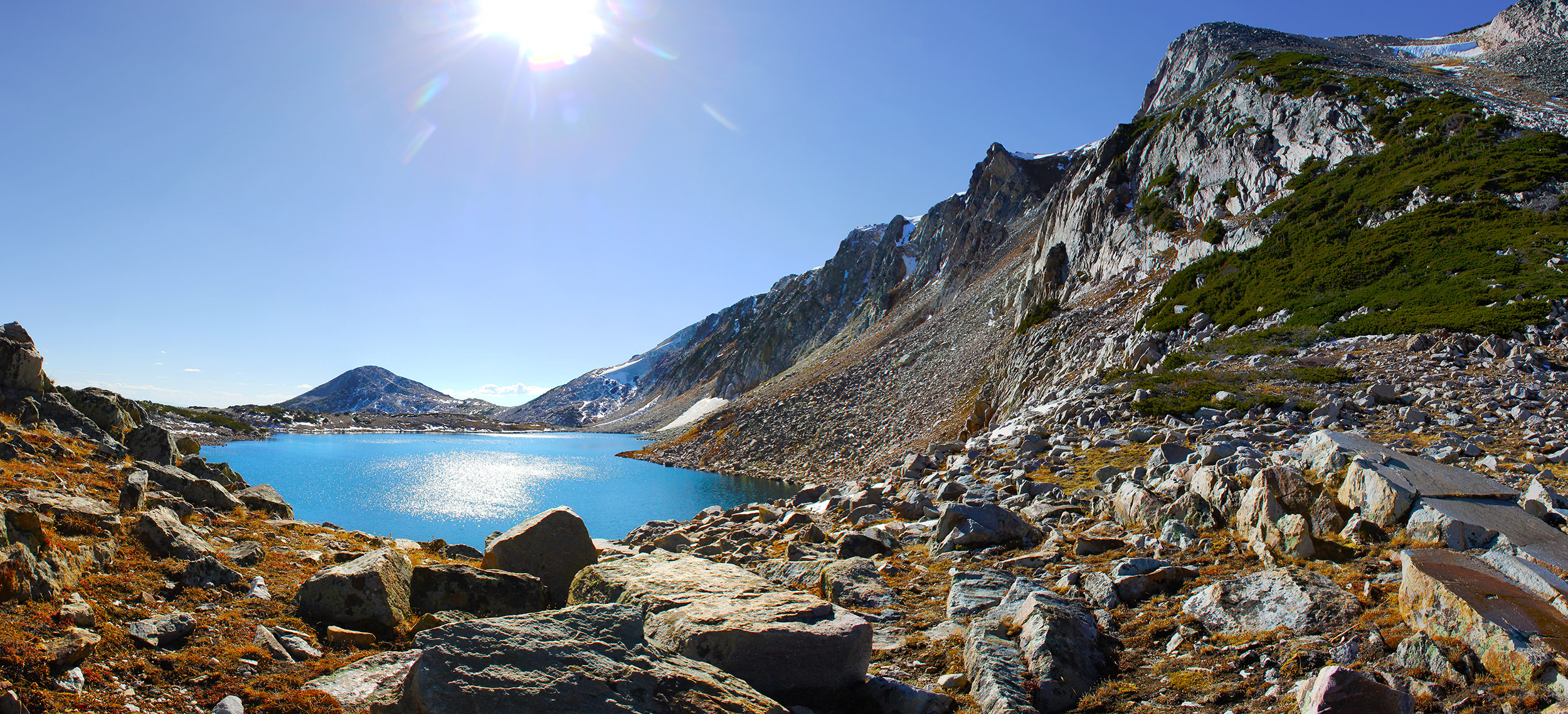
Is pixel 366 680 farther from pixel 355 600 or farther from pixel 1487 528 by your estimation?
pixel 1487 528

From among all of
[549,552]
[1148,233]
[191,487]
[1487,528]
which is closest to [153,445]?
[191,487]

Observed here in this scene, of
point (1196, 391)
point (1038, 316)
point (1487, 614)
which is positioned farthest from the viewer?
point (1038, 316)

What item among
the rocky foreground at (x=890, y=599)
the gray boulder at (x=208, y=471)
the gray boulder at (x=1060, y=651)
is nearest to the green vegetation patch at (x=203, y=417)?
the gray boulder at (x=208, y=471)

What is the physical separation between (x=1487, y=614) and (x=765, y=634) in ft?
16.6

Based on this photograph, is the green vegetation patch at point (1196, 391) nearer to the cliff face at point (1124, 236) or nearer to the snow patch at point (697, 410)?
the cliff face at point (1124, 236)

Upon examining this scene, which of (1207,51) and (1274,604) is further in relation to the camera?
(1207,51)

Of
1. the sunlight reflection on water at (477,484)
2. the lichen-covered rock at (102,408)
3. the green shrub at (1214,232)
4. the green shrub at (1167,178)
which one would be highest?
the green shrub at (1167,178)

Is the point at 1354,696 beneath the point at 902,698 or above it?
above

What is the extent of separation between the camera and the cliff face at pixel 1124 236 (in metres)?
33.7

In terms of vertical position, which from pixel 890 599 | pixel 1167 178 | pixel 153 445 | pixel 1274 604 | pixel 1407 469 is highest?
pixel 1167 178

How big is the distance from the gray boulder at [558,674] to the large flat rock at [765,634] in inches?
14.1

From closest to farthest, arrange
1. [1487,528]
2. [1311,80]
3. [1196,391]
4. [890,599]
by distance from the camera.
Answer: [1487,528]
[890,599]
[1196,391]
[1311,80]

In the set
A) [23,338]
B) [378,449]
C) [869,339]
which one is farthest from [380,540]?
[378,449]

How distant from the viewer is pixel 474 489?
43.3 metres
